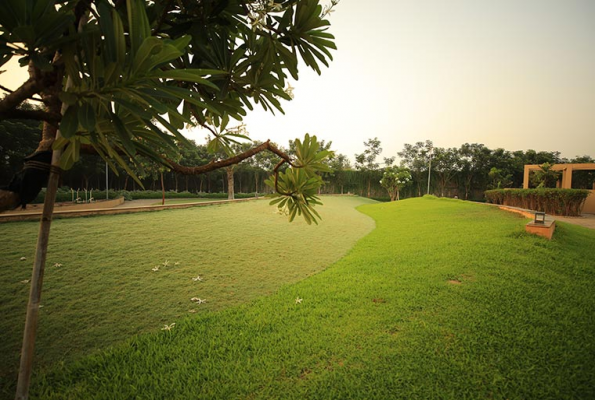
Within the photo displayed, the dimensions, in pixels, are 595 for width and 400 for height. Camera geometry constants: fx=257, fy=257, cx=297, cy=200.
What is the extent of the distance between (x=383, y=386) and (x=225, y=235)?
13.4 feet

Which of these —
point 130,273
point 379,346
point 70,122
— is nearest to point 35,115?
point 70,122

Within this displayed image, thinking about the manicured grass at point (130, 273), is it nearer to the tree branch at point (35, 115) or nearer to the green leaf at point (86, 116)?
the tree branch at point (35, 115)

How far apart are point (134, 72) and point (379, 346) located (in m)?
2.19

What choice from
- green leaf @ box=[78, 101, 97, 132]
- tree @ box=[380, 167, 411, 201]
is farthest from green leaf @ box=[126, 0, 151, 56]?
tree @ box=[380, 167, 411, 201]

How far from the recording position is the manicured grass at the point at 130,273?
1976 millimetres

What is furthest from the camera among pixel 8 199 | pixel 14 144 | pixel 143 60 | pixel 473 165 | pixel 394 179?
pixel 473 165

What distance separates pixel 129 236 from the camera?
167 inches

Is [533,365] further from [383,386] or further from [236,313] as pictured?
[236,313]

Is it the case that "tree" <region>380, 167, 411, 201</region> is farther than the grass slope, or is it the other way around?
"tree" <region>380, 167, 411, 201</region>

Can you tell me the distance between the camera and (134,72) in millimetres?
534

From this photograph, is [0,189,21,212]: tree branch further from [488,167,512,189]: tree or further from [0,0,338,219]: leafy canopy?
[488,167,512,189]: tree

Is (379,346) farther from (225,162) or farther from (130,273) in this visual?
(130,273)

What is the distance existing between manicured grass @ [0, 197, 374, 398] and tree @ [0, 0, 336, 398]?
105 cm

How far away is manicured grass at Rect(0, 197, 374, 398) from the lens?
198 cm
